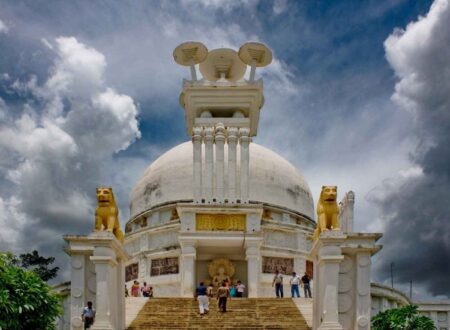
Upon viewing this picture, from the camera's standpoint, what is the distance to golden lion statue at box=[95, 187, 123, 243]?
65.7 feet

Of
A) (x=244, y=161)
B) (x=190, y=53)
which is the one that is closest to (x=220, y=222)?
(x=244, y=161)

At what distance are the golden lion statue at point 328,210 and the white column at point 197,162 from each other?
47.4 feet

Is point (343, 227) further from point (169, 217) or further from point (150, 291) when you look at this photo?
point (169, 217)

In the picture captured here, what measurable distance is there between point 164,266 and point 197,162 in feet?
21.1

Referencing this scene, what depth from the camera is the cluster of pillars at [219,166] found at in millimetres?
34625

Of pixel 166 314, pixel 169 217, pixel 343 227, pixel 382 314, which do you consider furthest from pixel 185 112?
pixel 382 314

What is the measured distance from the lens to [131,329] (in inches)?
826

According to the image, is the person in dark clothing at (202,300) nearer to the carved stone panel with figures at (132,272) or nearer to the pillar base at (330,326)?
the pillar base at (330,326)

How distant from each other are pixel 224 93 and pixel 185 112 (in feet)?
10.2

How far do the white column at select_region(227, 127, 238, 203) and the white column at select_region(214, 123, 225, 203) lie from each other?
431 millimetres

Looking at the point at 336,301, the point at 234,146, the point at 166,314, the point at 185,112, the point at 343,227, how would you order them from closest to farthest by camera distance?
1. the point at 336,301
2. the point at 166,314
3. the point at 343,227
4. the point at 234,146
5. the point at 185,112

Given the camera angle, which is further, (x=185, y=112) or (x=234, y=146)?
(x=185, y=112)

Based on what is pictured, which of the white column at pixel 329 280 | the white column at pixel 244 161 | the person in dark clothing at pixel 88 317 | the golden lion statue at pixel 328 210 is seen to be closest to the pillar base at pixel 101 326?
the person in dark clothing at pixel 88 317

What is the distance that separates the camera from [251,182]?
133 feet
